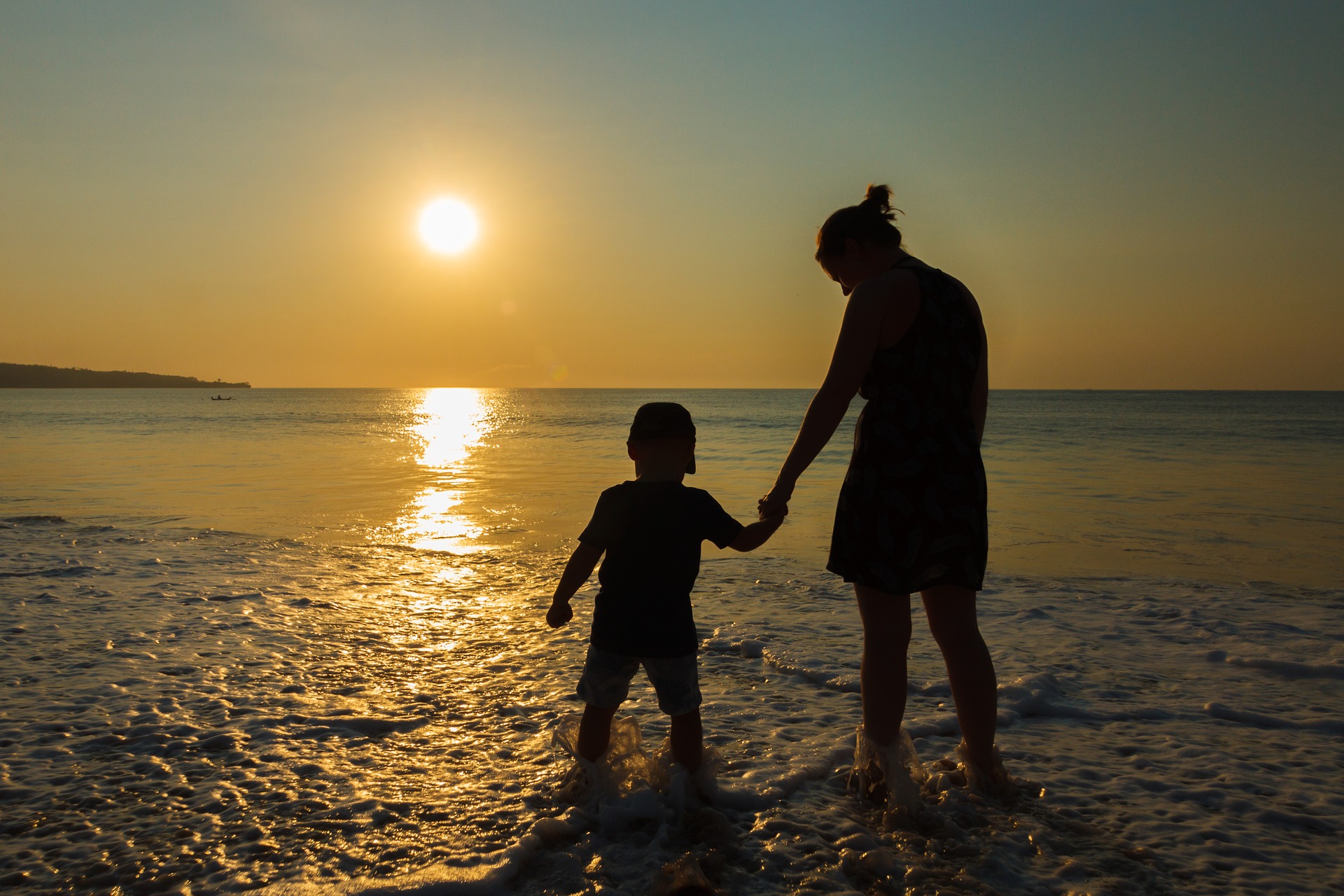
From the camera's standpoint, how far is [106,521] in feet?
31.7

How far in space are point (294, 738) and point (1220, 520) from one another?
1146cm

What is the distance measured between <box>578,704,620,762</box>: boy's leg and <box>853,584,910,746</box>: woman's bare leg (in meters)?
0.92

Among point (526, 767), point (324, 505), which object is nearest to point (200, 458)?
point (324, 505)

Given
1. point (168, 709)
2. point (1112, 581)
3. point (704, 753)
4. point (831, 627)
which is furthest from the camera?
point (1112, 581)

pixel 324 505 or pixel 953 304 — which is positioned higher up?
pixel 953 304

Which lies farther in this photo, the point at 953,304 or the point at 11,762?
the point at 11,762

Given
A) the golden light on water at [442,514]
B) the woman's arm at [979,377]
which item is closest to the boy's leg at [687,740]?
the woman's arm at [979,377]

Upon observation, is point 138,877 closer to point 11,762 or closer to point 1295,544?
point 11,762

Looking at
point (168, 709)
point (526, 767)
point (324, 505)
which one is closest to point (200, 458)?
point (324, 505)

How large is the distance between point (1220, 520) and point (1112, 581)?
5.16m

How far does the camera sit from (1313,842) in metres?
2.64

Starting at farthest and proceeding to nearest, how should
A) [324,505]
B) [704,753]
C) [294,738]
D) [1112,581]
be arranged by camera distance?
[324,505]
[1112,581]
[294,738]
[704,753]

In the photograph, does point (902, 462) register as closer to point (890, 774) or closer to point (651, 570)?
point (651, 570)

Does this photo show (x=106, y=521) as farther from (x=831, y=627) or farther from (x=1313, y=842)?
(x=1313, y=842)
